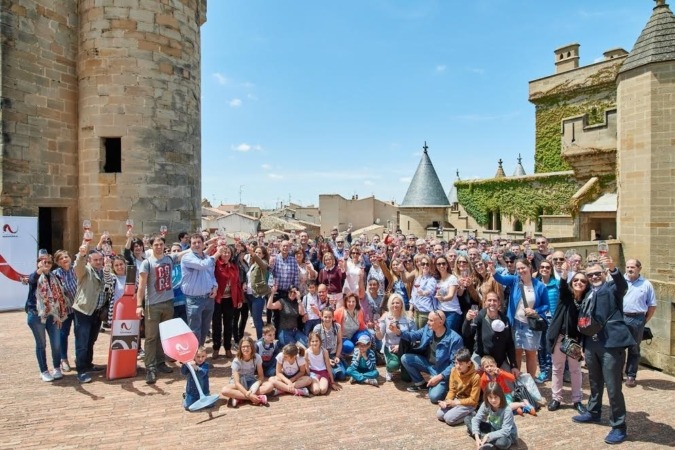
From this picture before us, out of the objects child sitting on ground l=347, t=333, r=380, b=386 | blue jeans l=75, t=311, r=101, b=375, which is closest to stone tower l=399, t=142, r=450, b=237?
child sitting on ground l=347, t=333, r=380, b=386

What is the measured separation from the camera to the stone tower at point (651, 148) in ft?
→ 36.6

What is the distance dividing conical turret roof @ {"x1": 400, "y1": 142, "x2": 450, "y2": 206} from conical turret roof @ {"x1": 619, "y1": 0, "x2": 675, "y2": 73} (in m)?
18.6

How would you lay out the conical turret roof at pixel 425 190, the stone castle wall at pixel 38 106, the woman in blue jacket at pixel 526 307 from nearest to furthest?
1. the woman in blue jacket at pixel 526 307
2. the stone castle wall at pixel 38 106
3. the conical turret roof at pixel 425 190

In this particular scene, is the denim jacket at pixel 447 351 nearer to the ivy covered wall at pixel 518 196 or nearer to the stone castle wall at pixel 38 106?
the stone castle wall at pixel 38 106

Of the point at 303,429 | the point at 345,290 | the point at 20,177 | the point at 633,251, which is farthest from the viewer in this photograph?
the point at 633,251

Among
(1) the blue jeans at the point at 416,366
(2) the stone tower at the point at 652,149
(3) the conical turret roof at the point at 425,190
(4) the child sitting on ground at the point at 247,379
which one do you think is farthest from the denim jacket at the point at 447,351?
(3) the conical turret roof at the point at 425,190

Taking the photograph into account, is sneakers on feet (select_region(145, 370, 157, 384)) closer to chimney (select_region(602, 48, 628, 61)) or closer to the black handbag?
the black handbag

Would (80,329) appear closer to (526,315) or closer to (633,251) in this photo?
(526,315)

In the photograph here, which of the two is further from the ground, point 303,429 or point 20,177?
point 20,177

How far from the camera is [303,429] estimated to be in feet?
15.2

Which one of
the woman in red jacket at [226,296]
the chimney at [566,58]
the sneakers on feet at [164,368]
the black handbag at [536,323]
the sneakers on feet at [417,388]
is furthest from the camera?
the chimney at [566,58]

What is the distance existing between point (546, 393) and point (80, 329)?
6.24 meters

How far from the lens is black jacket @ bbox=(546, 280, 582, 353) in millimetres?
4930

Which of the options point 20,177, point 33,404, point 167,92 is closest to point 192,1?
point 167,92
